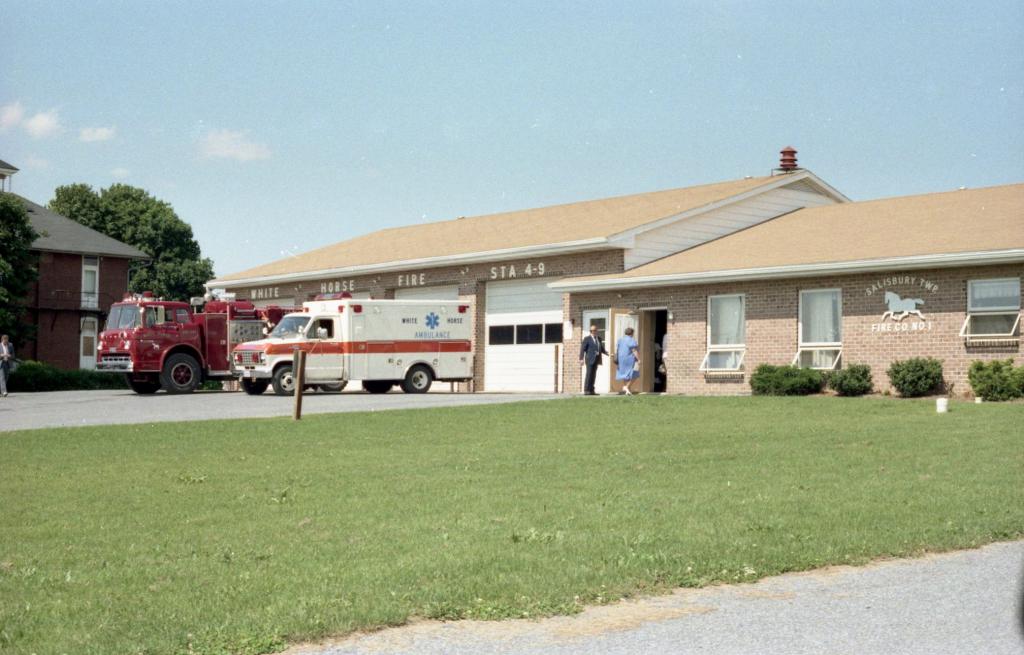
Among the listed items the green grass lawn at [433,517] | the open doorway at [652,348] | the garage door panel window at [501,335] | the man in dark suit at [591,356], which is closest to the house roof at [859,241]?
the open doorway at [652,348]

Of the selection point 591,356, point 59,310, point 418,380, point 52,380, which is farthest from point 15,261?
point 591,356

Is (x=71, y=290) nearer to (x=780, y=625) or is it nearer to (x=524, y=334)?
(x=524, y=334)

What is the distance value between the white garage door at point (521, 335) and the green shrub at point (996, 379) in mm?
12672

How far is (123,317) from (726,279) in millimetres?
15858

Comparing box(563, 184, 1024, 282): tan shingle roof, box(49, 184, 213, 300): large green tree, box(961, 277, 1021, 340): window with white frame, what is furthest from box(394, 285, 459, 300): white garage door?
box(49, 184, 213, 300): large green tree

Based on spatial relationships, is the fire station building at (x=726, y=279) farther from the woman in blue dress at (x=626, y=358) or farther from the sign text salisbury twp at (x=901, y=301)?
the woman in blue dress at (x=626, y=358)

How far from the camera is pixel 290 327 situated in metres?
31.2

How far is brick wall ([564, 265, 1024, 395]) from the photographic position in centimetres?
2523

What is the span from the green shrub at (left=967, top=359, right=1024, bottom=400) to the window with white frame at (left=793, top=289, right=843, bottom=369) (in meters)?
3.55

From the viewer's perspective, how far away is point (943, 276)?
25.4m

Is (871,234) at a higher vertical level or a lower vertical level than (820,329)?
higher

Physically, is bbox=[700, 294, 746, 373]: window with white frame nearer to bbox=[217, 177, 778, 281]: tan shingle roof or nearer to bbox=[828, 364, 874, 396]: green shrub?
bbox=[828, 364, 874, 396]: green shrub

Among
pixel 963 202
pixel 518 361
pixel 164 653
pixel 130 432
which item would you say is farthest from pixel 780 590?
pixel 518 361

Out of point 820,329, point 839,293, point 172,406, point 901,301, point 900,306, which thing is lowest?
point 172,406
